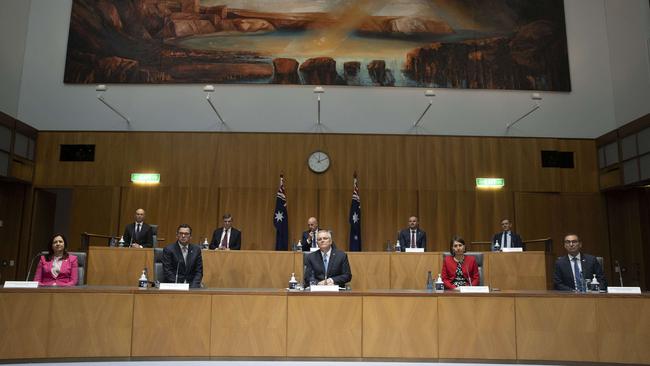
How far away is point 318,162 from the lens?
35.6 feet

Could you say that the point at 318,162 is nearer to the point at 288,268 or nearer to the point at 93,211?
the point at 288,268

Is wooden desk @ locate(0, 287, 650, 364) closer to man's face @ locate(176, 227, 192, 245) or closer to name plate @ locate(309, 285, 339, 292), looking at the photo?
name plate @ locate(309, 285, 339, 292)

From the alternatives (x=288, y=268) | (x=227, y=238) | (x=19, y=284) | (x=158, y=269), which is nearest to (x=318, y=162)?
(x=227, y=238)

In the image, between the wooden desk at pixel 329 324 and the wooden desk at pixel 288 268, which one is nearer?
the wooden desk at pixel 329 324

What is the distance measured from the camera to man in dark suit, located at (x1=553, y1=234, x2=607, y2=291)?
233 inches

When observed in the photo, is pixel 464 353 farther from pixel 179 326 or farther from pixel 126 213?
pixel 126 213

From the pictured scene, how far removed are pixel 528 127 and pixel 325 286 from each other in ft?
25.3

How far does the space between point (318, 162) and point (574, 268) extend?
5.91 m

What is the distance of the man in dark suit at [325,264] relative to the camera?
5.81 metres

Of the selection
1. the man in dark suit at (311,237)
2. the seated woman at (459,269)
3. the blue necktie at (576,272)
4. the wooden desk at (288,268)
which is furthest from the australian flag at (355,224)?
the blue necktie at (576,272)

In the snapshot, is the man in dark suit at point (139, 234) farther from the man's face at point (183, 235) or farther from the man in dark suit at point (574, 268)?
the man in dark suit at point (574, 268)

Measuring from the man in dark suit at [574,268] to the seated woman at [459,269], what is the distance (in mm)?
993

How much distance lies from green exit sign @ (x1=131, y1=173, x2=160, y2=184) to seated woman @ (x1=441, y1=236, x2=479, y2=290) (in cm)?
688

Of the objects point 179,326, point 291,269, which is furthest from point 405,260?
point 179,326
